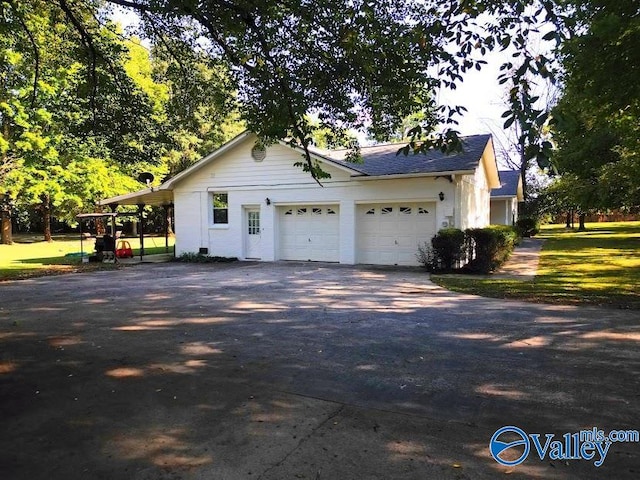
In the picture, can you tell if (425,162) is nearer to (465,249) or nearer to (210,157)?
(465,249)

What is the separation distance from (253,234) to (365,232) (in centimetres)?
465

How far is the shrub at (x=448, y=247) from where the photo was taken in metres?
13.1

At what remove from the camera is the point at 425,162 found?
14.8m

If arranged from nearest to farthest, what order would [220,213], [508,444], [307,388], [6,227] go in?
1. [508,444]
2. [307,388]
3. [220,213]
4. [6,227]

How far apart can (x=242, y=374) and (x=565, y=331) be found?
4.58m

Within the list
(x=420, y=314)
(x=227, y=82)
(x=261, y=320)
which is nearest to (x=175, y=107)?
(x=227, y=82)

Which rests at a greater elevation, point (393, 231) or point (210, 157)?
point (210, 157)

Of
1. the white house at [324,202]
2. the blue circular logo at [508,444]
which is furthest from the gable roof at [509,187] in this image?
the blue circular logo at [508,444]

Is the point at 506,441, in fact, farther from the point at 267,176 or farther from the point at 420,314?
the point at 267,176

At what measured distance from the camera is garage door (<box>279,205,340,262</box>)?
16328 millimetres

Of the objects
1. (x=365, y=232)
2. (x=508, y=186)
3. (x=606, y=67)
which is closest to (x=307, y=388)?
(x=606, y=67)

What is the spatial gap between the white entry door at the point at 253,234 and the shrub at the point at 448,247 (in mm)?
7117

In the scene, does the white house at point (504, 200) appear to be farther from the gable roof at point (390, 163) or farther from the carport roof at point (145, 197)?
the carport roof at point (145, 197)

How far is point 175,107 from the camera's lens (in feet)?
33.1
